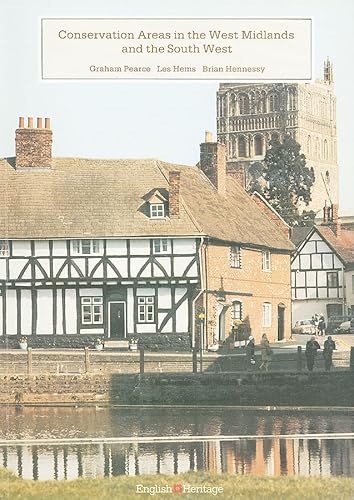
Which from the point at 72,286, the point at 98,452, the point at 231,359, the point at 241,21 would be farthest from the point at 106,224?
the point at 241,21

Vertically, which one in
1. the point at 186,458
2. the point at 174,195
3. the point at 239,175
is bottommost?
the point at 186,458

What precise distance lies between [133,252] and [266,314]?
3070mm

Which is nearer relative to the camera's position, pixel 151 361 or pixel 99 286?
pixel 151 361

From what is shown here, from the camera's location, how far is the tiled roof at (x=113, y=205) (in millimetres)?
22641

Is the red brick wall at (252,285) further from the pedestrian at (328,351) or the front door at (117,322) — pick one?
the front door at (117,322)

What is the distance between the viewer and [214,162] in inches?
912

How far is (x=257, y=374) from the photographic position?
24.2 meters

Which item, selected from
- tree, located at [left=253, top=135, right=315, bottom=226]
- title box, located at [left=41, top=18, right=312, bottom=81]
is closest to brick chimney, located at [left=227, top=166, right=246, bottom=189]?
tree, located at [left=253, top=135, right=315, bottom=226]

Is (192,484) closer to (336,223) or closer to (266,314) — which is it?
(266,314)

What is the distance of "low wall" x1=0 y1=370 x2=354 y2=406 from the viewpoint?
24.1 m

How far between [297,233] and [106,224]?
406 centimetres

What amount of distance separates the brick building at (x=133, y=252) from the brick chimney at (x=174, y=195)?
0.02 meters

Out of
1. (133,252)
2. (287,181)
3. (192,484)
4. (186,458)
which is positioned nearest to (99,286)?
(133,252)

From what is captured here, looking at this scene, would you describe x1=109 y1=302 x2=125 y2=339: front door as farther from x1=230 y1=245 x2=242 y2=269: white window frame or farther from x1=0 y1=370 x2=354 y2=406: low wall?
x1=230 y1=245 x2=242 y2=269: white window frame
